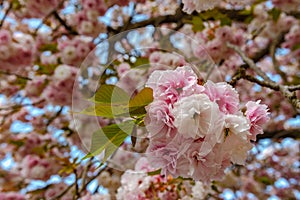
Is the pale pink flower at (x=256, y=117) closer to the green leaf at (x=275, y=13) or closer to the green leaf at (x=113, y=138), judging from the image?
the green leaf at (x=113, y=138)

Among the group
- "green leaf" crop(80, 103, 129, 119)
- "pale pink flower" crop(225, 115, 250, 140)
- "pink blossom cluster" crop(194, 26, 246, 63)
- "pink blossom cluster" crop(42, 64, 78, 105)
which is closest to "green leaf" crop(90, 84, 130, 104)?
"green leaf" crop(80, 103, 129, 119)

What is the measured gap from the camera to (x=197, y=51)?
1568 millimetres

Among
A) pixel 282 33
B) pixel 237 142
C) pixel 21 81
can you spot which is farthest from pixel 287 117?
pixel 237 142

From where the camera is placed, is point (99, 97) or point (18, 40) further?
point (18, 40)

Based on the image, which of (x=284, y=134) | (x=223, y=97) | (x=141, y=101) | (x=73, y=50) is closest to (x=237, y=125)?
(x=223, y=97)

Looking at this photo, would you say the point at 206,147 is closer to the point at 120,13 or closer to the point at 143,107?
the point at 143,107

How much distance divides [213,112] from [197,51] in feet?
2.80

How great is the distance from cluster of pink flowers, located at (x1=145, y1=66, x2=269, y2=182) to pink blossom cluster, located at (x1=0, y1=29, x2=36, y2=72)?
7.42 feet

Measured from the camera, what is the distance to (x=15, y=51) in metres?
2.86

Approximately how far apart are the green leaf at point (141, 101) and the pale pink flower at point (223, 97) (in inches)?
4.4

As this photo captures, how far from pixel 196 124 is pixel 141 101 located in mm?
131

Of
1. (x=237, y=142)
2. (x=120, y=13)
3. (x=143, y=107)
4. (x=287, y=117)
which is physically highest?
(x=120, y=13)

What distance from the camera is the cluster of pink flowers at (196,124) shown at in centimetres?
Answer: 74

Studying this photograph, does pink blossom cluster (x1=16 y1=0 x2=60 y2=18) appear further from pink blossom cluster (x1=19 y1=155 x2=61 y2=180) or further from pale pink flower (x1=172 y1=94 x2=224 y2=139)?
pale pink flower (x1=172 y1=94 x2=224 y2=139)
